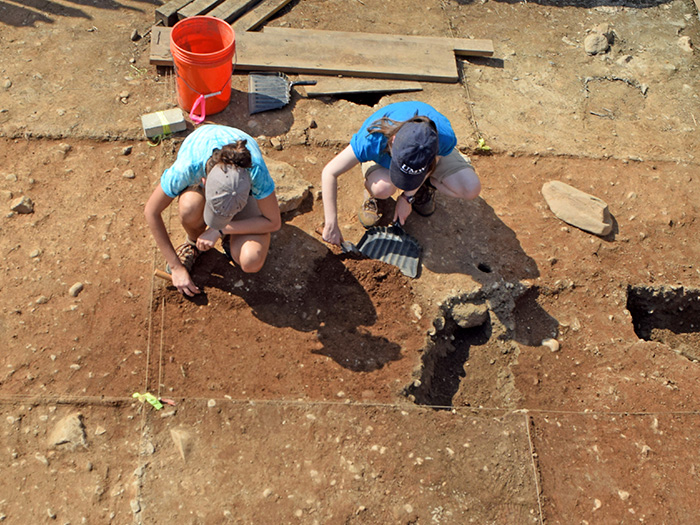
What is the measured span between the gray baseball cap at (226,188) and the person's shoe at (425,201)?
55.7 inches

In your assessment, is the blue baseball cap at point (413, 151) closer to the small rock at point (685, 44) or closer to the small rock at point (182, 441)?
the small rock at point (182, 441)

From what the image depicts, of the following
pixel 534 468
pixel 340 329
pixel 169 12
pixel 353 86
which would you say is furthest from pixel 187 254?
pixel 169 12

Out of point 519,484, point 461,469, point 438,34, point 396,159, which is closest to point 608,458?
point 519,484

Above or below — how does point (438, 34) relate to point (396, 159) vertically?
below

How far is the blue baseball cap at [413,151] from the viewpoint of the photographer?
2.78 metres

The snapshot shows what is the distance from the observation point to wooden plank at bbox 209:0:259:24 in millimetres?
4852

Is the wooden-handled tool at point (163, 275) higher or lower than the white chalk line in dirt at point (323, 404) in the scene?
higher

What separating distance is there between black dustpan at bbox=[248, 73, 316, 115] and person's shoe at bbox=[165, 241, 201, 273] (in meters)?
1.42

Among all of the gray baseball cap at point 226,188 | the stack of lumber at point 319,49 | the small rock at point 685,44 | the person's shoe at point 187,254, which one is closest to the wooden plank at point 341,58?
the stack of lumber at point 319,49

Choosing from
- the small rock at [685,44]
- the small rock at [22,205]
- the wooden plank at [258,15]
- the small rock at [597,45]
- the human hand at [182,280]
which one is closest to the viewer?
the human hand at [182,280]

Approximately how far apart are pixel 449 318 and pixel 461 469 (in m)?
0.93

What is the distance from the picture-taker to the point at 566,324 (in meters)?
3.61

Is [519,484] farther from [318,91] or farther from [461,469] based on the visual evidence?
[318,91]

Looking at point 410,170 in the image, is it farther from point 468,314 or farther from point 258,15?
point 258,15
